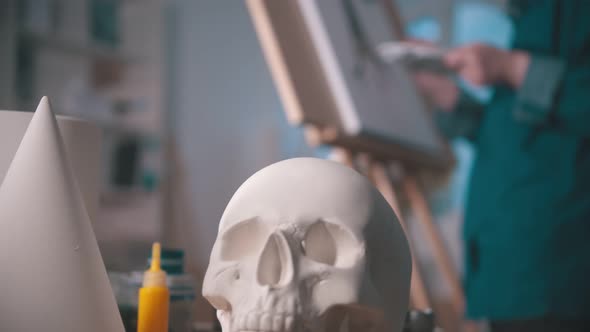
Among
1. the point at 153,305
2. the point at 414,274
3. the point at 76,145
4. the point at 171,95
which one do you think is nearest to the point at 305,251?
the point at 153,305

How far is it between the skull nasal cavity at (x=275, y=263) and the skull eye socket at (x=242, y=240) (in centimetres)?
1

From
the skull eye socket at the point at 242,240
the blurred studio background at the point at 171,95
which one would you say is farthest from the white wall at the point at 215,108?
the skull eye socket at the point at 242,240

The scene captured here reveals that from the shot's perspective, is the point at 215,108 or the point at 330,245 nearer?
the point at 330,245

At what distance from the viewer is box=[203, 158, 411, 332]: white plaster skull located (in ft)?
2.46

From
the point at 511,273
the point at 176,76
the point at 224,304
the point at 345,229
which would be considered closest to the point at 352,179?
the point at 345,229

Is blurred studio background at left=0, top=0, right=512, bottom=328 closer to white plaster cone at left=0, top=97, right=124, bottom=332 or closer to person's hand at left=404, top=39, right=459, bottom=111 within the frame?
person's hand at left=404, top=39, right=459, bottom=111

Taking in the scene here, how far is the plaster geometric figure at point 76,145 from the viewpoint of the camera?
0.84 meters

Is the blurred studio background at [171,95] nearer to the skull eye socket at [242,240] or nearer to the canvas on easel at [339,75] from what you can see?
the canvas on easel at [339,75]

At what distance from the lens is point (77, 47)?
136 inches

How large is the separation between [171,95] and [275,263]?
3505 millimetres

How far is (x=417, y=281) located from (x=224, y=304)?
1331mm

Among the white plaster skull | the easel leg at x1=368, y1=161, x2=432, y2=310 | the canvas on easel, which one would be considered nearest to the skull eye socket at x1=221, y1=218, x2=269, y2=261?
the white plaster skull

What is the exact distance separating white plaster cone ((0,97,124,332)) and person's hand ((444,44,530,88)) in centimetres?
121

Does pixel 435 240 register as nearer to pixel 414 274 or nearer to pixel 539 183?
pixel 414 274
